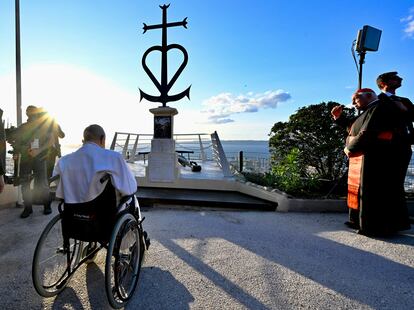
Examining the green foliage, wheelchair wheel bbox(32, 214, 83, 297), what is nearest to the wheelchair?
wheelchair wheel bbox(32, 214, 83, 297)

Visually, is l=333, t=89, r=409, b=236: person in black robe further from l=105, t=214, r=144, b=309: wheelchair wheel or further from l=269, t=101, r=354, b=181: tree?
l=269, t=101, r=354, b=181: tree

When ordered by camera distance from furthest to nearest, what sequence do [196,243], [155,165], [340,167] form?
[340,167] → [155,165] → [196,243]

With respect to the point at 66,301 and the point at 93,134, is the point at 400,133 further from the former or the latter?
the point at 66,301

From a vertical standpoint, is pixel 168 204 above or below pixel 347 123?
below

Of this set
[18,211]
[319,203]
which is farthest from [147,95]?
[319,203]

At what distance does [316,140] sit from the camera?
8109 mm

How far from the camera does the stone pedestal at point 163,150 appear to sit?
5.77m

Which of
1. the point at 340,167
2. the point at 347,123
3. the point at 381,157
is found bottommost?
the point at 340,167

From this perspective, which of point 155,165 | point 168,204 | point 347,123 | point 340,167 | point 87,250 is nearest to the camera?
point 87,250

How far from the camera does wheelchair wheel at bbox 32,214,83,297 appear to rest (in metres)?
1.76

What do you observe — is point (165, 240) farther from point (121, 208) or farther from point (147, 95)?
point (147, 95)

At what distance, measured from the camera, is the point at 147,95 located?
6090mm

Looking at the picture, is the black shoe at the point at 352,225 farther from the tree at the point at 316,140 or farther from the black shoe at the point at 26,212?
the black shoe at the point at 26,212

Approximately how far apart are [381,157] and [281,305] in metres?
2.35
